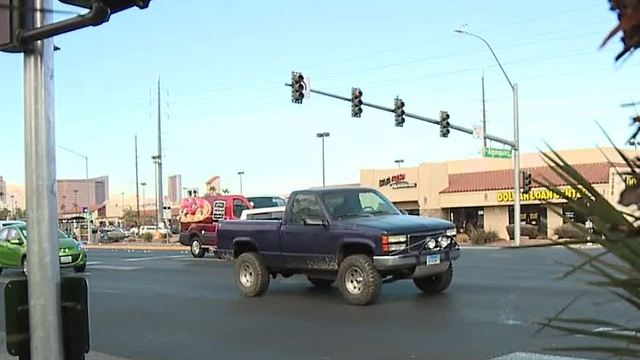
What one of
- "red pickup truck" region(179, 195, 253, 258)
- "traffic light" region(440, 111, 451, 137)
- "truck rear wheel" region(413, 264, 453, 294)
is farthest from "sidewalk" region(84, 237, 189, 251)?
"truck rear wheel" region(413, 264, 453, 294)

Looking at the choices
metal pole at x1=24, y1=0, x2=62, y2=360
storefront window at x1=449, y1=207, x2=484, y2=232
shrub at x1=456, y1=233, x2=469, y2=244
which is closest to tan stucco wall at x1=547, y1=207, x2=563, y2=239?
metal pole at x1=24, y1=0, x2=62, y2=360

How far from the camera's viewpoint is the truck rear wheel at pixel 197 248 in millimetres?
27150

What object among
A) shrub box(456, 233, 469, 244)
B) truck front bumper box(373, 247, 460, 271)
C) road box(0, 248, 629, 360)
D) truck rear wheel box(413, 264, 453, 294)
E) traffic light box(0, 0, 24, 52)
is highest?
traffic light box(0, 0, 24, 52)

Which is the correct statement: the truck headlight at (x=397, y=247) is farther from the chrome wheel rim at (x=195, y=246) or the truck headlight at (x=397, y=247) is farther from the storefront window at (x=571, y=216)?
the chrome wheel rim at (x=195, y=246)

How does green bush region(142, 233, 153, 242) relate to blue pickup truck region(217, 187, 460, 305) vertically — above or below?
below

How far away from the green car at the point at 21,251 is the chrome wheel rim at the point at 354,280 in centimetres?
1105

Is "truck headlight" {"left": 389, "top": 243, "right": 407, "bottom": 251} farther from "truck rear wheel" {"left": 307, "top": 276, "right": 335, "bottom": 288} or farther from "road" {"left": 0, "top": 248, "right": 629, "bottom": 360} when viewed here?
"truck rear wheel" {"left": 307, "top": 276, "right": 335, "bottom": 288}

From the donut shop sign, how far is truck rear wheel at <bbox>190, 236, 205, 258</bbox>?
1234 inches

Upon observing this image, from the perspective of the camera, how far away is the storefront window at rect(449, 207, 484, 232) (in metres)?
52.6

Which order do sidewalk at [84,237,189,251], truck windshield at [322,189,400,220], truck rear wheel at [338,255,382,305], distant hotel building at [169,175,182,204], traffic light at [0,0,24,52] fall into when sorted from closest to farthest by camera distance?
traffic light at [0,0,24,52] < truck rear wheel at [338,255,382,305] < truck windshield at [322,189,400,220] < sidewalk at [84,237,189,251] < distant hotel building at [169,175,182,204]

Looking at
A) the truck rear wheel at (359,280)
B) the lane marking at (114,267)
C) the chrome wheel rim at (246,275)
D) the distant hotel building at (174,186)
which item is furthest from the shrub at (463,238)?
the distant hotel building at (174,186)

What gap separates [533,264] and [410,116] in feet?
46.2

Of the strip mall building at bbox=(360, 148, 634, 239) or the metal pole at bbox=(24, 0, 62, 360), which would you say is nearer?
the metal pole at bbox=(24, 0, 62, 360)

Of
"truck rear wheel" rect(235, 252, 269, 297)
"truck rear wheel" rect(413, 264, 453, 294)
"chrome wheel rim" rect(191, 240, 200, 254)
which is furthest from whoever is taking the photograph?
"chrome wheel rim" rect(191, 240, 200, 254)
